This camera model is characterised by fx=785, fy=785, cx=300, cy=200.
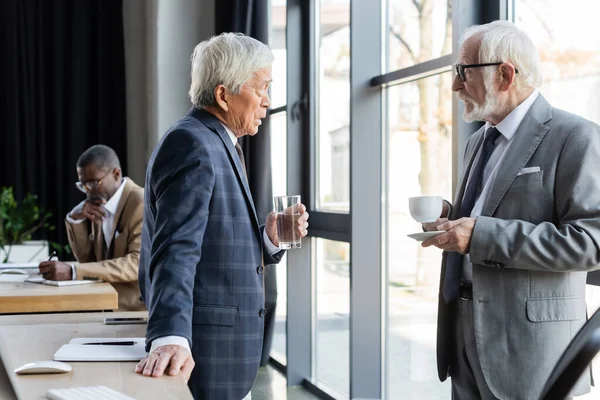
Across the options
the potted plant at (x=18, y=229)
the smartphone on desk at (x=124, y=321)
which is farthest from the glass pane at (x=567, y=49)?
the potted plant at (x=18, y=229)

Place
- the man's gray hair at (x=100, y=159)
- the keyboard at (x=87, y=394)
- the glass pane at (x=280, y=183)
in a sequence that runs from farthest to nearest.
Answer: the glass pane at (x=280, y=183) < the man's gray hair at (x=100, y=159) < the keyboard at (x=87, y=394)

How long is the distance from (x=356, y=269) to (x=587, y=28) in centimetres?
174

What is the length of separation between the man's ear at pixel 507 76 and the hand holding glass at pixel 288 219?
23.9 inches

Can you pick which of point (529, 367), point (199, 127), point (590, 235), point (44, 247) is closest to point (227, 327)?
point (199, 127)

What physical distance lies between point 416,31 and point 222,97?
1755mm

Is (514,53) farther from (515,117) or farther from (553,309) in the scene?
(553,309)

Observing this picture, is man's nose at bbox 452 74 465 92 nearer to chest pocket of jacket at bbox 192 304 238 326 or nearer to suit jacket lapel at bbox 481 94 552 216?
suit jacket lapel at bbox 481 94 552 216

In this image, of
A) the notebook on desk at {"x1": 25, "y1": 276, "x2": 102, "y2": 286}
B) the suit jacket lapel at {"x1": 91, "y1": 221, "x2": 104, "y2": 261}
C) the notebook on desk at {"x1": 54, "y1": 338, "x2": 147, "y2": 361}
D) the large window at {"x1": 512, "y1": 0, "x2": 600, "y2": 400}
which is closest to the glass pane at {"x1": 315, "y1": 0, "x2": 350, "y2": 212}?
the suit jacket lapel at {"x1": 91, "y1": 221, "x2": 104, "y2": 261}

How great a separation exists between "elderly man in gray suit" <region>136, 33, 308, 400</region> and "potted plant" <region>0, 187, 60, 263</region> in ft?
14.6

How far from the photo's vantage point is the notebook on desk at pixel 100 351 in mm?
1695

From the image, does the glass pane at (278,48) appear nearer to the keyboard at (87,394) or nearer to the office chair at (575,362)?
the keyboard at (87,394)

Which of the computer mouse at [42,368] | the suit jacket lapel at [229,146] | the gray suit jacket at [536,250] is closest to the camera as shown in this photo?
the computer mouse at [42,368]

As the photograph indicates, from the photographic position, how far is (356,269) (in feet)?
12.4

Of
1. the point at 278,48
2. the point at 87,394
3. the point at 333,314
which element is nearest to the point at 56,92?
the point at 278,48
